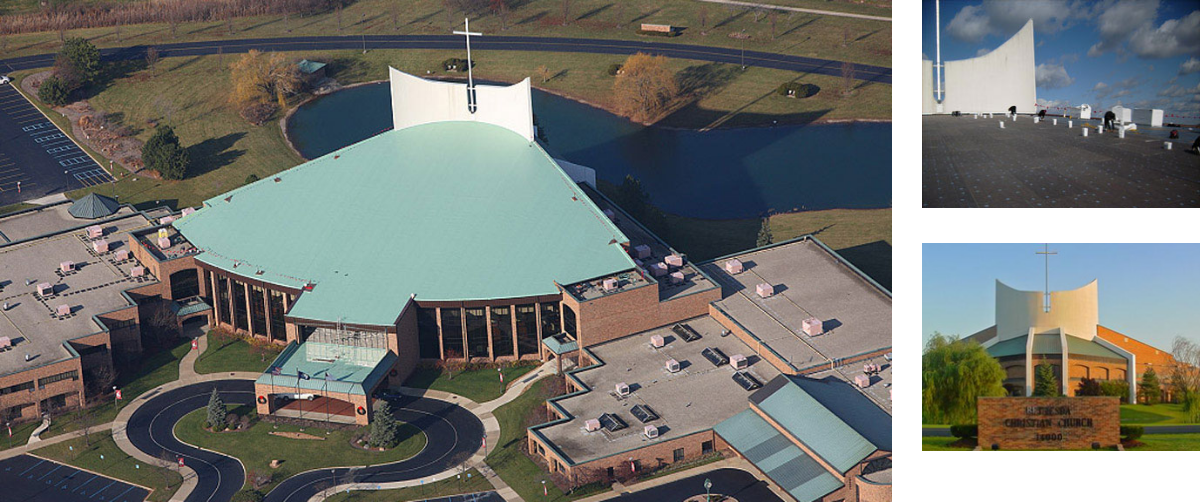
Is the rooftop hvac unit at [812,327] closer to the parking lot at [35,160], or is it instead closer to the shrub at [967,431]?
the shrub at [967,431]

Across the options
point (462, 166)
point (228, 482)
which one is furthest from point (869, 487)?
point (462, 166)

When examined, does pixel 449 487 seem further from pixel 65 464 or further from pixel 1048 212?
pixel 1048 212

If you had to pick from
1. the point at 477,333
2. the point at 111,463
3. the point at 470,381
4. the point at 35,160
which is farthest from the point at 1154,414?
the point at 35,160

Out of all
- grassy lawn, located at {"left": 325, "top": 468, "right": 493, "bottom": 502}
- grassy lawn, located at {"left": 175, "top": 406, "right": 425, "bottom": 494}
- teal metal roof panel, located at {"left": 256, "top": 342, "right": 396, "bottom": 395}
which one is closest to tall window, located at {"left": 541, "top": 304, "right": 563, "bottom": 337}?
teal metal roof panel, located at {"left": 256, "top": 342, "right": 396, "bottom": 395}

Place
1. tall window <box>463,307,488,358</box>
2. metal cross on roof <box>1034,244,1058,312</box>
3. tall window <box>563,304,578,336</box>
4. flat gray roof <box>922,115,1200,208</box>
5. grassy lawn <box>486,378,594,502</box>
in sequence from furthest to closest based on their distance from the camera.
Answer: tall window <box>563,304,578,336</box>
tall window <box>463,307,488,358</box>
grassy lawn <box>486,378,594,502</box>
flat gray roof <box>922,115,1200,208</box>
metal cross on roof <box>1034,244,1058,312</box>

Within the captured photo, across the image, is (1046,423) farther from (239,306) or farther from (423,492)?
(239,306)

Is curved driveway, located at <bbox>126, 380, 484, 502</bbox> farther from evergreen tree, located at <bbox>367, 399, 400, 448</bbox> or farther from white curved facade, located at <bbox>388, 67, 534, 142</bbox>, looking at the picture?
white curved facade, located at <bbox>388, 67, 534, 142</bbox>

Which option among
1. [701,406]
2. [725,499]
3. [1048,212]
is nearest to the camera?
[1048,212]
